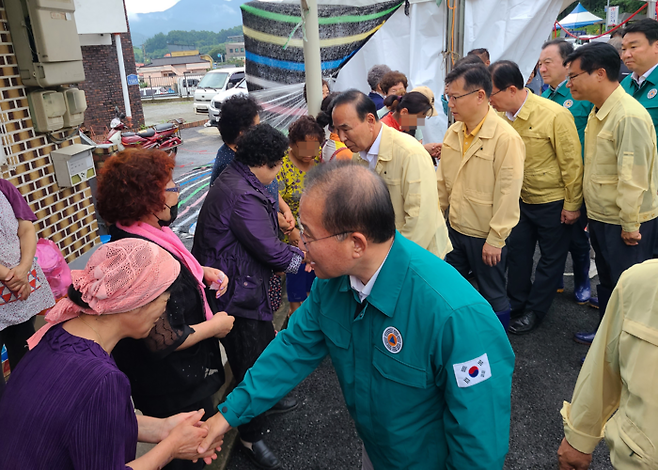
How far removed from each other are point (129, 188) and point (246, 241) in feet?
2.32

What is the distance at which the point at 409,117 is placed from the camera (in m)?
4.77

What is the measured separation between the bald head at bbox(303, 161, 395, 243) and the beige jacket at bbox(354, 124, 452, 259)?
5.60ft

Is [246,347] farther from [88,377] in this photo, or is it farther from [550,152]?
[550,152]

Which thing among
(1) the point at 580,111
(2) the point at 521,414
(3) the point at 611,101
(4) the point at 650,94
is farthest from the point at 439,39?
(2) the point at 521,414

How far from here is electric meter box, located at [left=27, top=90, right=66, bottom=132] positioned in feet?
11.8

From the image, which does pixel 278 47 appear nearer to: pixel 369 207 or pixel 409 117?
pixel 409 117

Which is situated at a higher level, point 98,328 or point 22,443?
point 98,328

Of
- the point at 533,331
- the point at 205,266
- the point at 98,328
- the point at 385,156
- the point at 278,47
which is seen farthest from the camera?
the point at 278,47

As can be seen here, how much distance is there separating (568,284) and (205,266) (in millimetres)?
4027

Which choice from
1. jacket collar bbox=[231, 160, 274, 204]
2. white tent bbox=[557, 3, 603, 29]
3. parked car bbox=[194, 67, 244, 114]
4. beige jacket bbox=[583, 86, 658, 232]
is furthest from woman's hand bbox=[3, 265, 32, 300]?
white tent bbox=[557, 3, 603, 29]

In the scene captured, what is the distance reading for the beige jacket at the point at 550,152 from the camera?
151 inches

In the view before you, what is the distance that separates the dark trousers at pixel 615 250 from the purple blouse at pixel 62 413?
11.3 feet

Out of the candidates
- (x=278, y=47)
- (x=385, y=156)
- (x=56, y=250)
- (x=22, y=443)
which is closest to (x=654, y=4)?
(x=278, y=47)

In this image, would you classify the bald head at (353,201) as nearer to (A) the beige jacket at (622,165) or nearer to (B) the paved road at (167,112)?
(A) the beige jacket at (622,165)
